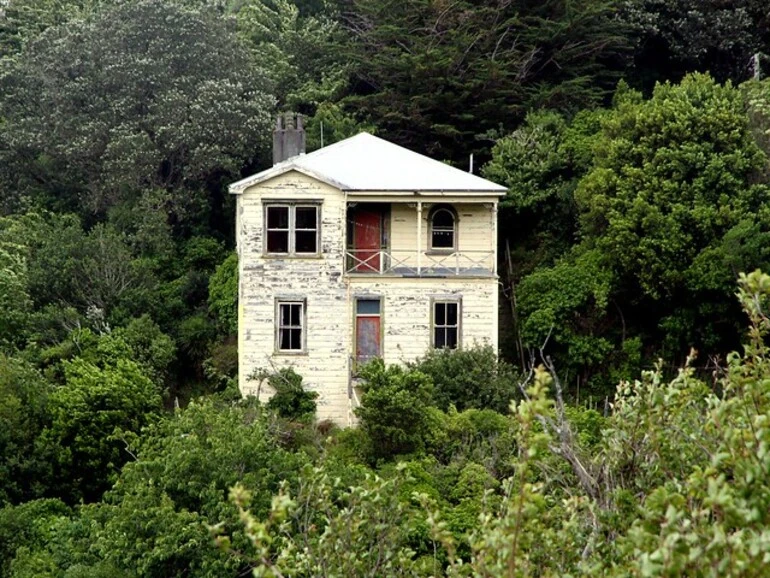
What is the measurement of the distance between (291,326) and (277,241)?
1917 millimetres

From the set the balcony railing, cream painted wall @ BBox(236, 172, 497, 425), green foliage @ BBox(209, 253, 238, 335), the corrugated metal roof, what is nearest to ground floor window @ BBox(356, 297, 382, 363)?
cream painted wall @ BBox(236, 172, 497, 425)

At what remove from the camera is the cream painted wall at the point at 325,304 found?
32.1 meters

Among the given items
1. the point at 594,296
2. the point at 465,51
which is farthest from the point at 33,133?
the point at 594,296

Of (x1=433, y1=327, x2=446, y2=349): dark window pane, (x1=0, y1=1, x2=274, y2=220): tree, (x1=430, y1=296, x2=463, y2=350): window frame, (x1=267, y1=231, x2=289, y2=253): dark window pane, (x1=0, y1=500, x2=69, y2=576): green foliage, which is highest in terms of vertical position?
(x1=0, y1=1, x2=274, y2=220): tree

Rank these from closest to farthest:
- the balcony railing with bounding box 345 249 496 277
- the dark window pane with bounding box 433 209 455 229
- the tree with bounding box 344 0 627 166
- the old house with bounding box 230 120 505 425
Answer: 1. the old house with bounding box 230 120 505 425
2. the balcony railing with bounding box 345 249 496 277
3. the dark window pane with bounding box 433 209 455 229
4. the tree with bounding box 344 0 627 166

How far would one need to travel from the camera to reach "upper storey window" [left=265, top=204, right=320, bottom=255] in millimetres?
32156

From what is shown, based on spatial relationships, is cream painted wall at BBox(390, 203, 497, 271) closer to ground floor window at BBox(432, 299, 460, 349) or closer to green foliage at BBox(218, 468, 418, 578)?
ground floor window at BBox(432, 299, 460, 349)

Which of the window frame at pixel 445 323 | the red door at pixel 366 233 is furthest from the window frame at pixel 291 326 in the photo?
the window frame at pixel 445 323

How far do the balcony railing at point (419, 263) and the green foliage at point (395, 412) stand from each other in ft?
12.2

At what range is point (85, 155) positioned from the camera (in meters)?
41.0

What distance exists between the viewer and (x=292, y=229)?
105 feet

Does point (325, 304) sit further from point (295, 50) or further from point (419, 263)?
point (295, 50)

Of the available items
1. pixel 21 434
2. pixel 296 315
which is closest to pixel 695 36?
pixel 296 315

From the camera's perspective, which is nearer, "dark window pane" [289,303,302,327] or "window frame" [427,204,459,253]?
"dark window pane" [289,303,302,327]
